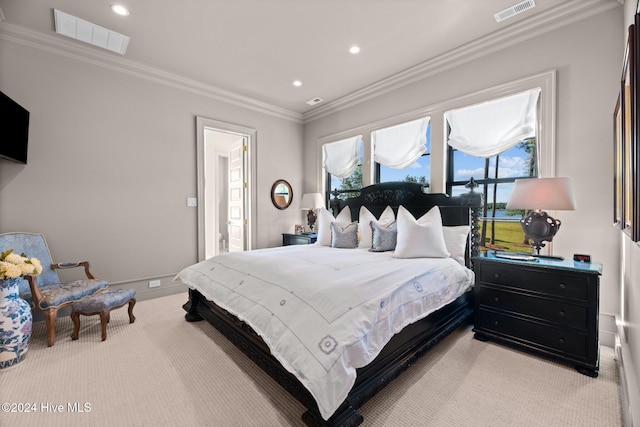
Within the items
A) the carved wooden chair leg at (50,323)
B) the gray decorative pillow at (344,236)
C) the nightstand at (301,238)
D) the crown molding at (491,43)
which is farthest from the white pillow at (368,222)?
the carved wooden chair leg at (50,323)

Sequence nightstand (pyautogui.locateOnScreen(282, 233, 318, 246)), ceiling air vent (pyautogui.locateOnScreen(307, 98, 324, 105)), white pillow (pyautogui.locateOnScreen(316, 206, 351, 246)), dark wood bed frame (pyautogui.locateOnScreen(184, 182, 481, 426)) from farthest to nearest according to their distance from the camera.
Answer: ceiling air vent (pyautogui.locateOnScreen(307, 98, 324, 105)), nightstand (pyautogui.locateOnScreen(282, 233, 318, 246)), white pillow (pyautogui.locateOnScreen(316, 206, 351, 246)), dark wood bed frame (pyautogui.locateOnScreen(184, 182, 481, 426))

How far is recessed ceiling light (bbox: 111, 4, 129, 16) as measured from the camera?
2.51 meters

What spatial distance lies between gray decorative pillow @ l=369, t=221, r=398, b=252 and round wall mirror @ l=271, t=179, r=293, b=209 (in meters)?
2.34

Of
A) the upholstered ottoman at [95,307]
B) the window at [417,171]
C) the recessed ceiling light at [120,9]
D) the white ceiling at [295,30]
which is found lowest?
the upholstered ottoman at [95,307]

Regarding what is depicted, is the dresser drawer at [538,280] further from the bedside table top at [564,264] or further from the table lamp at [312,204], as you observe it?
the table lamp at [312,204]

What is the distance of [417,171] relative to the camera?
397 centimetres

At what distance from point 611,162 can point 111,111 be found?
528cm

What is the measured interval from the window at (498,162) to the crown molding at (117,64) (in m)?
3.22

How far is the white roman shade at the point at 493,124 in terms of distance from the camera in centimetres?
287

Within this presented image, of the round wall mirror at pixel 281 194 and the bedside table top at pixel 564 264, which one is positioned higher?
the round wall mirror at pixel 281 194

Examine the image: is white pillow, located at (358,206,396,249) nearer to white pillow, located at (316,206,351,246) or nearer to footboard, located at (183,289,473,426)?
white pillow, located at (316,206,351,246)

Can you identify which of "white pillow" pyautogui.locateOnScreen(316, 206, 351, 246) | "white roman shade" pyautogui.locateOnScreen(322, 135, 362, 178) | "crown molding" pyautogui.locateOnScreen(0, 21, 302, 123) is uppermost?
"crown molding" pyautogui.locateOnScreen(0, 21, 302, 123)

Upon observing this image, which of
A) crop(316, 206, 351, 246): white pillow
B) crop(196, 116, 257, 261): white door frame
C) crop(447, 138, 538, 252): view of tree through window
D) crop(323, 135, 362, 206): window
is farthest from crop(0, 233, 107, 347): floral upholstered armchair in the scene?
crop(447, 138, 538, 252): view of tree through window

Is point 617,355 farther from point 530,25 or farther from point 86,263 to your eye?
point 86,263
